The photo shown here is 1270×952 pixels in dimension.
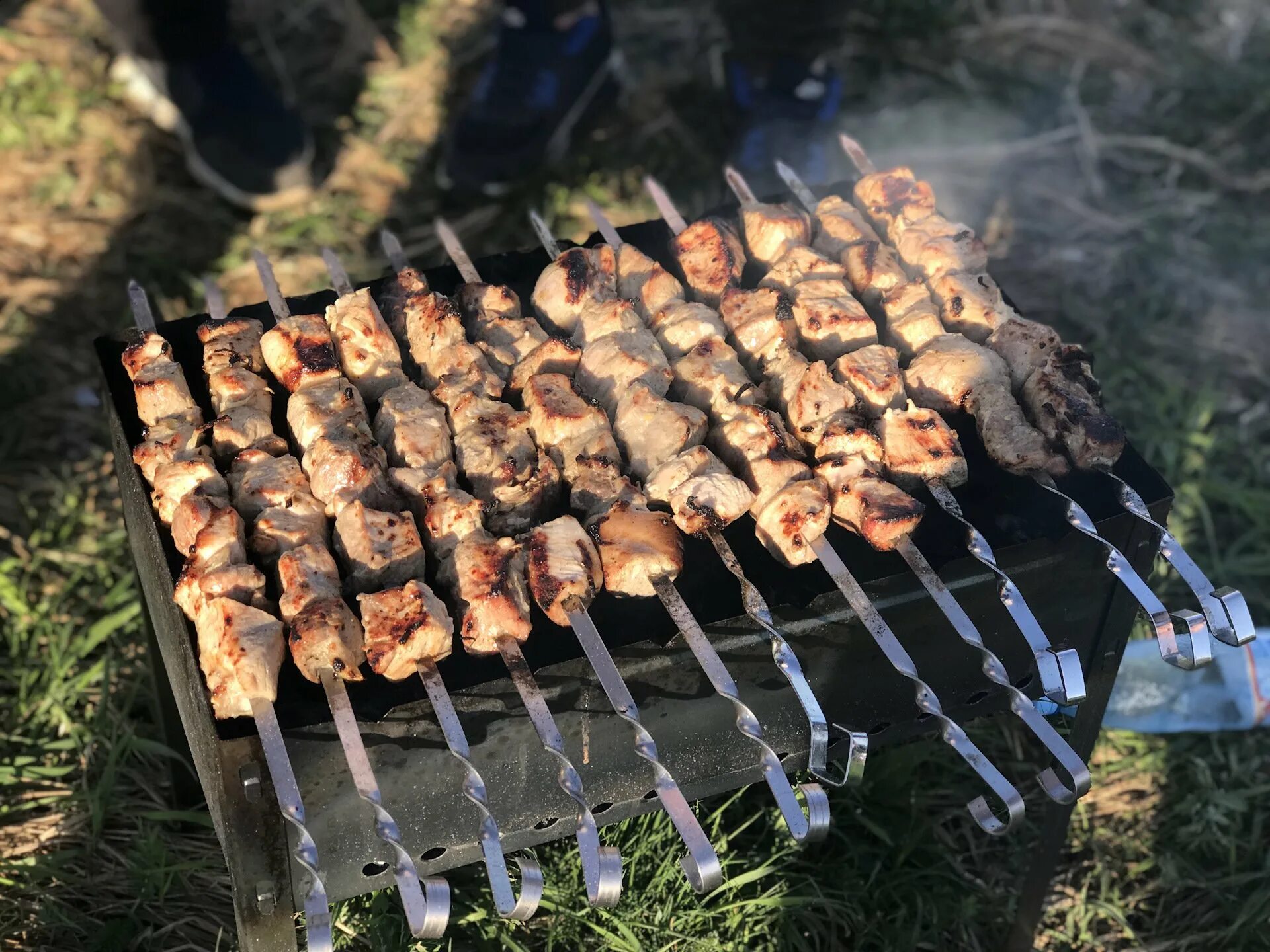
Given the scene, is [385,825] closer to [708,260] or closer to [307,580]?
[307,580]

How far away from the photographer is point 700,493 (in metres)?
2.54

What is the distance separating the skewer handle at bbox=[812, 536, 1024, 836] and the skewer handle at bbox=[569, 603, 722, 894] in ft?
1.60

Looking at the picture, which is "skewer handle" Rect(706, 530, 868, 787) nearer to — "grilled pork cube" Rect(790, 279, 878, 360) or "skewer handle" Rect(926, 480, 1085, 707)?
"skewer handle" Rect(926, 480, 1085, 707)

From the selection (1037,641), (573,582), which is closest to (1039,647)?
(1037,641)

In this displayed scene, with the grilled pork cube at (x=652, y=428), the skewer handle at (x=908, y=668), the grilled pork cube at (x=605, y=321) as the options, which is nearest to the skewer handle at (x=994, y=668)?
the skewer handle at (x=908, y=668)

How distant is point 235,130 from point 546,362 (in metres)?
3.49

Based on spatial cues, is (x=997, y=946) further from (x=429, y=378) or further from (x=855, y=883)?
(x=429, y=378)

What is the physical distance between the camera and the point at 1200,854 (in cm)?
382

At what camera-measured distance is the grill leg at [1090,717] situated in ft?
8.69

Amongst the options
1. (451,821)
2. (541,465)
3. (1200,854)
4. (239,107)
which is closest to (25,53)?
(239,107)

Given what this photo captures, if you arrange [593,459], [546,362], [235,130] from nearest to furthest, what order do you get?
[593,459] < [546,362] < [235,130]

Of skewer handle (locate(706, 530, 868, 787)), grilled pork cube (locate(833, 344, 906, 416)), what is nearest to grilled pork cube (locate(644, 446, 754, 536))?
skewer handle (locate(706, 530, 868, 787))

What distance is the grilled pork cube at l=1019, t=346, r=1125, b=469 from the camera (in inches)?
103

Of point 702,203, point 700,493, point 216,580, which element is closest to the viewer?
point 216,580
